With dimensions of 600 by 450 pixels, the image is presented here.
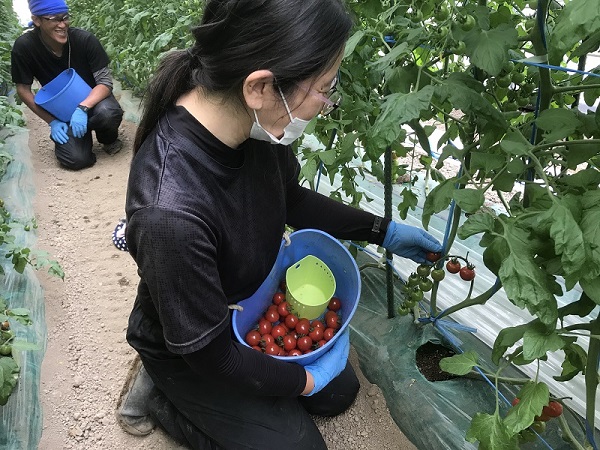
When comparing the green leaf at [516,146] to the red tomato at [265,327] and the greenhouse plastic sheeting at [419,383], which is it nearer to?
the greenhouse plastic sheeting at [419,383]

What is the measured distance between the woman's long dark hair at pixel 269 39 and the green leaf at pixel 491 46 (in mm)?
227

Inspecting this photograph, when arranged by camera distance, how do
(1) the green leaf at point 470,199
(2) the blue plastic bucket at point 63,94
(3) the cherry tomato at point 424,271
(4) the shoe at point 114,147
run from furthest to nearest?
(4) the shoe at point 114,147 → (2) the blue plastic bucket at point 63,94 → (3) the cherry tomato at point 424,271 → (1) the green leaf at point 470,199

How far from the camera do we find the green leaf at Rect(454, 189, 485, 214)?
925 millimetres

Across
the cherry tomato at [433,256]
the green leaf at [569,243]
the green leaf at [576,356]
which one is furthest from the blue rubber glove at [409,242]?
the green leaf at [569,243]

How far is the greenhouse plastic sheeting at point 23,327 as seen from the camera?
1396 millimetres

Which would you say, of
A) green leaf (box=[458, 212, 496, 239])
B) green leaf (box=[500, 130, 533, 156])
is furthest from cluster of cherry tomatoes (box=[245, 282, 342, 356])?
green leaf (box=[500, 130, 533, 156])

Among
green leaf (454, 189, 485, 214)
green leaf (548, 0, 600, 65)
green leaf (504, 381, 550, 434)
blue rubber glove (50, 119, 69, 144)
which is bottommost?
blue rubber glove (50, 119, 69, 144)

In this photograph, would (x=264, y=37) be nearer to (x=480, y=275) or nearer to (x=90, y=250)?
(x=480, y=275)

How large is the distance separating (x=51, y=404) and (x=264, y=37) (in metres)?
1.33

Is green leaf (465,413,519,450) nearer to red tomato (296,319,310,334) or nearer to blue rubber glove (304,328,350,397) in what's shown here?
blue rubber glove (304,328,350,397)

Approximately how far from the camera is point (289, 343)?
56.9 inches

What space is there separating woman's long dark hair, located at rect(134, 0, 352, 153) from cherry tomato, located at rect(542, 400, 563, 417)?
2.62 ft

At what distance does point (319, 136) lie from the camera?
1559 mm

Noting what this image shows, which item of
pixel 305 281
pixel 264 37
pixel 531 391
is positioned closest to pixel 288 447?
pixel 305 281
